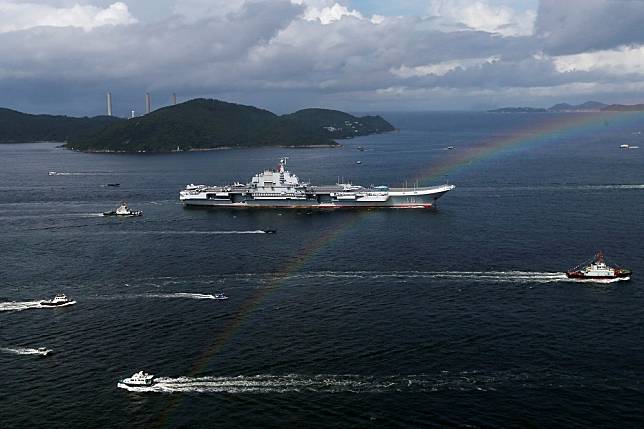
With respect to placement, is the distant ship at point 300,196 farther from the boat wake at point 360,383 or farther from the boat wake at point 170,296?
the boat wake at point 360,383

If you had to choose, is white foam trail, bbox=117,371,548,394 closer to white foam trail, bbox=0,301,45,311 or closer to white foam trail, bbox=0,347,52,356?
white foam trail, bbox=0,347,52,356

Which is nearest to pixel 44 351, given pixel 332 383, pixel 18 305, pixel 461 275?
pixel 18 305

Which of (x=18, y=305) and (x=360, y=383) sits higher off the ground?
(x=18, y=305)

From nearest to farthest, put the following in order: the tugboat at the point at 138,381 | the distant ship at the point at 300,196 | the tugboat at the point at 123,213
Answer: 1. the tugboat at the point at 138,381
2. the tugboat at the point at 123,213
3. the distant ship at the point at 300,196

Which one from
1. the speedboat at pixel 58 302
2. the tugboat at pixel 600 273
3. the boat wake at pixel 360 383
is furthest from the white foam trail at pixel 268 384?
the tugboat at pixel 600 273

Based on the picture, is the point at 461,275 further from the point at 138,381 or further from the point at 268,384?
the point at 138,381

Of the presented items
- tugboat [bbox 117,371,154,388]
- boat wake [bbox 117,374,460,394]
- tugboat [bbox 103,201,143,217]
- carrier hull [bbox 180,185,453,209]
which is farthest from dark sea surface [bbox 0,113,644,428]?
carrier hull [bbox 180,185,453,209]
